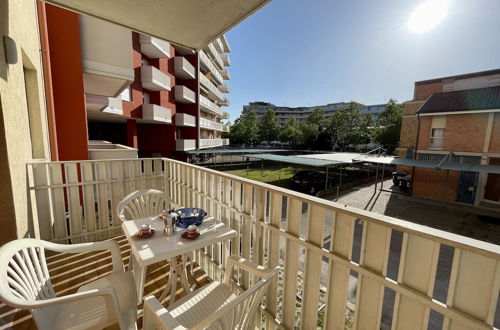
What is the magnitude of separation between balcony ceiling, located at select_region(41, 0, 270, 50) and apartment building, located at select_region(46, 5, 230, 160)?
259cm

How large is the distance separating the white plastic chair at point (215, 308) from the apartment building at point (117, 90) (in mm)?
4986

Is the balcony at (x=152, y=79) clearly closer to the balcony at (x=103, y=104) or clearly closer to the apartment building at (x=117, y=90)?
the apartment building at (x=117, y=90)

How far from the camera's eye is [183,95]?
605 inches

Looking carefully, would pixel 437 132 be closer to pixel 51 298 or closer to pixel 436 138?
pixel 436 138

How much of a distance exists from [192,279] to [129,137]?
11304mm

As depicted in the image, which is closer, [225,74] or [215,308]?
[215,308]

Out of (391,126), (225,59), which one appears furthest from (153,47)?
(391,126)

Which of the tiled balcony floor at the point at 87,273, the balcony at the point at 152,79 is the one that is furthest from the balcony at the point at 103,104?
the tiled balcony floor at the point at 87,273

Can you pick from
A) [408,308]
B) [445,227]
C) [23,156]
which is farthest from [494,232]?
[23,156]

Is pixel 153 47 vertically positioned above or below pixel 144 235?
above

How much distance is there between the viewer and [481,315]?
796 mm

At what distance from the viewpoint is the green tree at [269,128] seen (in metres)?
42.1

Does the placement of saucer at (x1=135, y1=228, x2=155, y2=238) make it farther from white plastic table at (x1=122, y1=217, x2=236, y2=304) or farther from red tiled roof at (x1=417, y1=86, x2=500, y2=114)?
red tiled roof at (x1=417, y1=86, x2=500, y2=114)

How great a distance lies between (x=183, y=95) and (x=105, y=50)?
10956 mm
